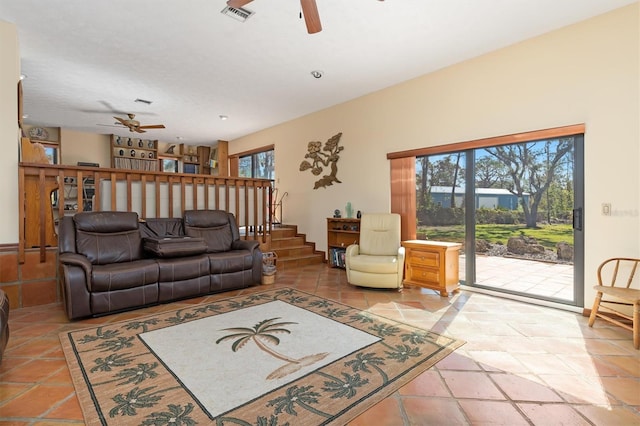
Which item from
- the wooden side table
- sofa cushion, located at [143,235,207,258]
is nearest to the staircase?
sofa cushion, located at [143,235,207,258]

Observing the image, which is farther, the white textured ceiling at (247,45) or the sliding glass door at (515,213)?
the sliding glass door at (515,213)

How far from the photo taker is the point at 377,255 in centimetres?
450

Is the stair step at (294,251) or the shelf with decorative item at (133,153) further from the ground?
the shelf with decorative item at (133,153)

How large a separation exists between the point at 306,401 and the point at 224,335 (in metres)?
1.18

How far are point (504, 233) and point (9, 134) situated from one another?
5.86 metres

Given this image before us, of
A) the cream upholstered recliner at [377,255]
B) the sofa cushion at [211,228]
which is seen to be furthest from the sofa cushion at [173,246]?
the cream upholstered recliner at [377,255]

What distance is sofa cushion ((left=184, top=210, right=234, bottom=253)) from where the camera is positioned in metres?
4.35

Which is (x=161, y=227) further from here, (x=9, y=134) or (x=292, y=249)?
(x=292, y=249)

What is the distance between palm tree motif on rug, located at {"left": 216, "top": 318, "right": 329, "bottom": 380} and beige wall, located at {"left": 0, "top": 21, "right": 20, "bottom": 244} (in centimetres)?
280

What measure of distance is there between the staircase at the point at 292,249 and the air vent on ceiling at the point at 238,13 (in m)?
3.52

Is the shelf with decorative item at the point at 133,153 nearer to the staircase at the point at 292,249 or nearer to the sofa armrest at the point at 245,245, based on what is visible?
the staircase at the point at 292,249

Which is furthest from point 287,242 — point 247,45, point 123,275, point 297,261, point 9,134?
point 9,134

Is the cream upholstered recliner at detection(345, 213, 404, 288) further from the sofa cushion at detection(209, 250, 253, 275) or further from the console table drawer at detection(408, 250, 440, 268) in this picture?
the sofa cushion at detection(209, 250, 253, 275)

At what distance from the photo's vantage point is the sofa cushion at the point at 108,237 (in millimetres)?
3467
